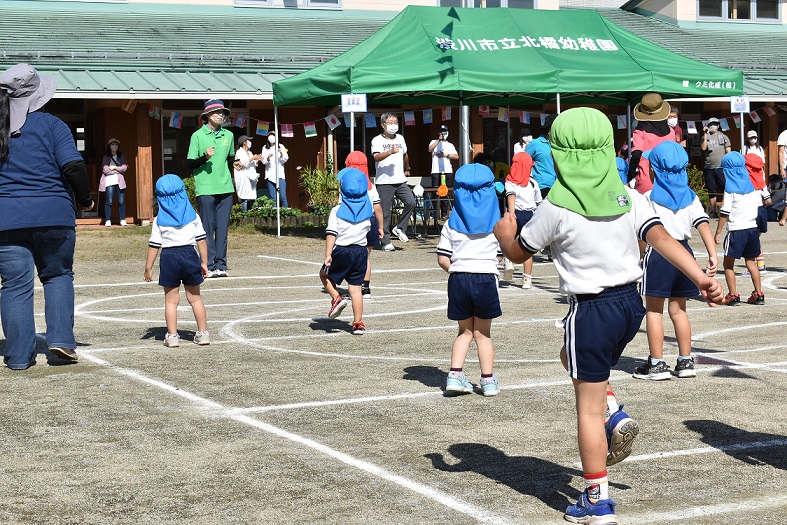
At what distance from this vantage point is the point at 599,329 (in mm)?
5578

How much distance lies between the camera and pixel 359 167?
1281 cm

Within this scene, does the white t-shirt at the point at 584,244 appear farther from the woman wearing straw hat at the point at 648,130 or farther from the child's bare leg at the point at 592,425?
the woman wearing straw hat at the point at 648,130

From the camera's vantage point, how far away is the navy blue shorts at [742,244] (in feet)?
45.3

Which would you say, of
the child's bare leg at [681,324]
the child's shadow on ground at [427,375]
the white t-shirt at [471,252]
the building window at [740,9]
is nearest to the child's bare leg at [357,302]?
the child's shadow on ground at [427,375]

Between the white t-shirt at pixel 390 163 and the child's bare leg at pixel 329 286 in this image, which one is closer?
the child's bare leg at pixel 329 286

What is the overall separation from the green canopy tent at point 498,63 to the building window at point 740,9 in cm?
1575

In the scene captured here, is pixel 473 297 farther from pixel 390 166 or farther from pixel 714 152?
pixel 714 152

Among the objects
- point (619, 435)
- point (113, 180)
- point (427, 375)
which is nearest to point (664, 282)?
point (427, 375)

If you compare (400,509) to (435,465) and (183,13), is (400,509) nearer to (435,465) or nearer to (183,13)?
(435,465)

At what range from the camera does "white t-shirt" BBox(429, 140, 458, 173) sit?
26156mm

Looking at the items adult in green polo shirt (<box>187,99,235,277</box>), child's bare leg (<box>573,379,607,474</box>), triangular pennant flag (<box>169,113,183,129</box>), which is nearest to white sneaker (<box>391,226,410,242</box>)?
adult in green polo shirt (<box>187,99,235,277</box>)

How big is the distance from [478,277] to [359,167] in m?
4.45

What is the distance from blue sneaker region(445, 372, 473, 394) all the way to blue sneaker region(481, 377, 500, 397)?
0.10 m

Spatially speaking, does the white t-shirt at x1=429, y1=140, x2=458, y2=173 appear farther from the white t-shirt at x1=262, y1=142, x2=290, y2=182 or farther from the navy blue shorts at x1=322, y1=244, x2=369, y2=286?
the navy blue shorts at x1=322, y1=244, x2=369, y2=286
